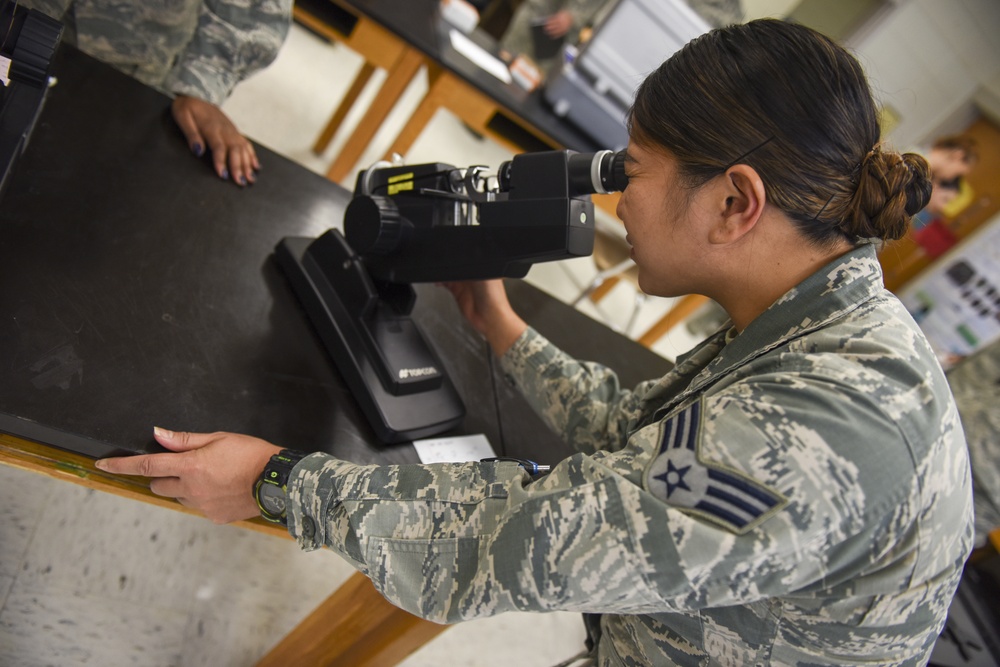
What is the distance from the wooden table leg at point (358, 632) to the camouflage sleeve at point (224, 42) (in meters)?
1.13

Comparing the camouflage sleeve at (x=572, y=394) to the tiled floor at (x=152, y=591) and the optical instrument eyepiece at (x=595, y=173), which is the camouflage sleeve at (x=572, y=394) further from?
the tiled floor at (x=152, y=591)

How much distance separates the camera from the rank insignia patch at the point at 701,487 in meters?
0.60

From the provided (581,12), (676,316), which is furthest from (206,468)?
(581,12)

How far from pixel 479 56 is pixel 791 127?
227 centimetres

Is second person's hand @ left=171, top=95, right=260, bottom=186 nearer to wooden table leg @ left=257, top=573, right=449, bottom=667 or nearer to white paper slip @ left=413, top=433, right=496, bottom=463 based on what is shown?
white paper slip @ left=413, top=433, right=496, bottom=463

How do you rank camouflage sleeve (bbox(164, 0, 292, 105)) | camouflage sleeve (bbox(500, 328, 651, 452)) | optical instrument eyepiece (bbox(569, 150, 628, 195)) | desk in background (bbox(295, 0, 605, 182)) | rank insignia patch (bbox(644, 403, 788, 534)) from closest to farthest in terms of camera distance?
rank insignia patch (bbox(644, 403, 788, 534)) < optical instrument eyepiece (bbox(569, 150, 628, 195)) < camouflage sleeve (bbox(500, 328, 651, 452)) < camouflage sleeve (bbox(164, 0, 292, 105)) < desk in background (bbox(295, 0, 605, 182))

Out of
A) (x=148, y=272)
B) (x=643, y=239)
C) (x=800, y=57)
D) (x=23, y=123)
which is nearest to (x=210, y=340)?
(x=148, y=272)

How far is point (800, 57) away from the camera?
2.54 feet

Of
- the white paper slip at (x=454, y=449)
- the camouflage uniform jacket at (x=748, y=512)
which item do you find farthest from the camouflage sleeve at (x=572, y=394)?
the camouflage uniform jacket at (x=748, y=512)

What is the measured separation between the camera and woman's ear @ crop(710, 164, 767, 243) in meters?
0.78

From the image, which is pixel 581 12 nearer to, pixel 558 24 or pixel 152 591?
pixel 558 24

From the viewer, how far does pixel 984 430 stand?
2119mm

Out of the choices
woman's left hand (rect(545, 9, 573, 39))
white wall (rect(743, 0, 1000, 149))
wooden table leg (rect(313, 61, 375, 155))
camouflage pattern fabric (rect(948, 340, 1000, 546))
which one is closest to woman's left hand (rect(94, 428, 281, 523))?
camouflage pattern fabric (rect(948, 340, 1000, 546))

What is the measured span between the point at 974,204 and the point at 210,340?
5.12 metres
